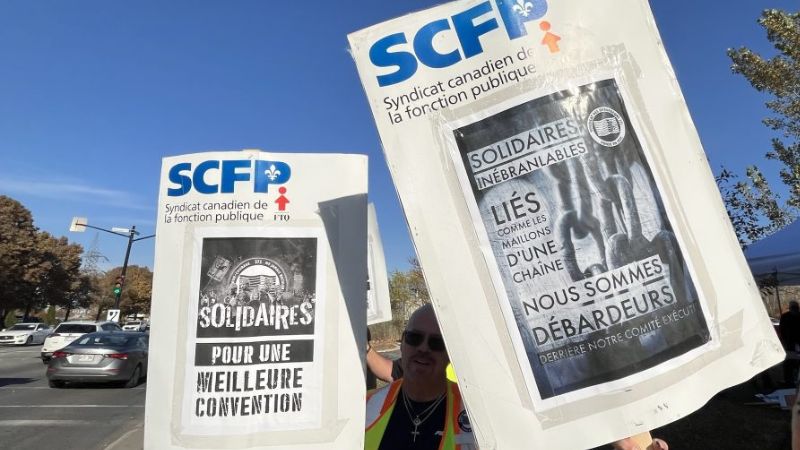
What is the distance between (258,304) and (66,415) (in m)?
8.54

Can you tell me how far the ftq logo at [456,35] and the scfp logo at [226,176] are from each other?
823mm

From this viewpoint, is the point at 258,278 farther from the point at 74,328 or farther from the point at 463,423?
the point at 74,328

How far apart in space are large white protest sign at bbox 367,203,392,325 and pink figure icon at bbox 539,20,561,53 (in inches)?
85.2

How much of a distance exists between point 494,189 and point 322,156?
956 millimetres

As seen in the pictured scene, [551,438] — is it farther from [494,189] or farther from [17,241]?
[17,241]

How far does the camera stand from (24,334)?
26609 mm

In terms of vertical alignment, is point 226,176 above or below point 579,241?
above

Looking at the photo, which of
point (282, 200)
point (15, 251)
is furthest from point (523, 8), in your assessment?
point (15, 251)

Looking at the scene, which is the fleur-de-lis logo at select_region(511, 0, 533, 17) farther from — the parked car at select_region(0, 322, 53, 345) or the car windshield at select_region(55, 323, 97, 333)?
the parked car at select_region(0, 322, 53, 345)

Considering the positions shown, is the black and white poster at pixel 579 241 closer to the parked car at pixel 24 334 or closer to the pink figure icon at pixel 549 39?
the pink figure icon at pixel 549 39

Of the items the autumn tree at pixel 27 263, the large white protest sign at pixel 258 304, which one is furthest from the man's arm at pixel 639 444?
the autumn tree at pixel 27 263

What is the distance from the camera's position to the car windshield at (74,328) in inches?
673

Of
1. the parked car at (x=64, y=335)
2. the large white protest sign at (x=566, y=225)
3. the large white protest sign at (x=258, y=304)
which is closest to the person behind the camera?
the large white protest sign at (x=566, y=225)

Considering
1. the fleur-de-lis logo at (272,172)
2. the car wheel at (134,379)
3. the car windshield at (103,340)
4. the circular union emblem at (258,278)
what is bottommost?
the car wheel at (134,379)
